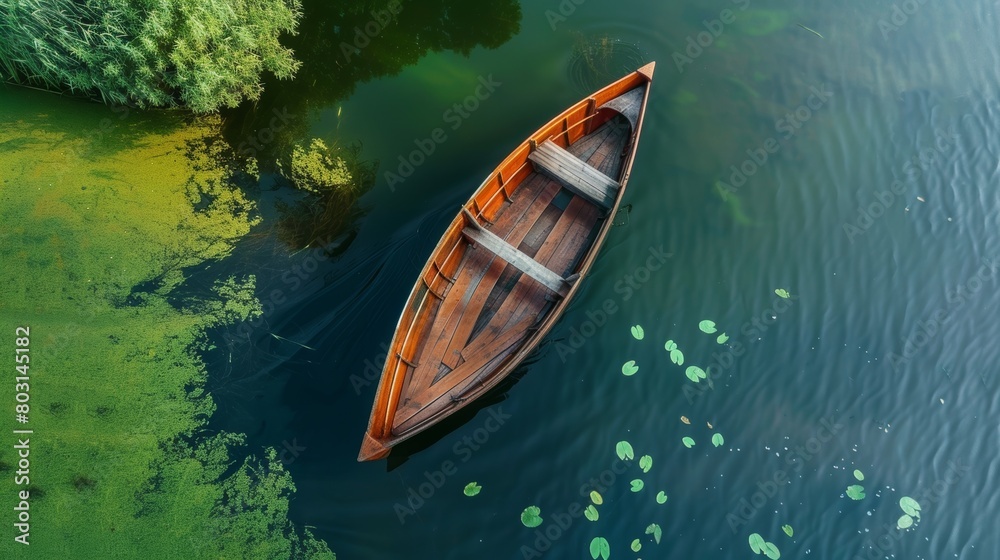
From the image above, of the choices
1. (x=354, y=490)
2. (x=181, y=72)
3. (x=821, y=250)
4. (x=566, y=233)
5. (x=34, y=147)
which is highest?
(x=821, y=250)

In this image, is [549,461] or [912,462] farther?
[912,462]

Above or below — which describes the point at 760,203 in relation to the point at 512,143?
above

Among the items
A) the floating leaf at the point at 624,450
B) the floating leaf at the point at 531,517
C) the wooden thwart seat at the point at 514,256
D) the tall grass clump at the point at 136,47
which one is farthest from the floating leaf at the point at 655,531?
the tall grass clump at the point at 136,47

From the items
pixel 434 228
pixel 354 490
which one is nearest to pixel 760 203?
pixel 434 228

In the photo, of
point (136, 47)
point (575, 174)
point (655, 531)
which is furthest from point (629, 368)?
point (136, 47)

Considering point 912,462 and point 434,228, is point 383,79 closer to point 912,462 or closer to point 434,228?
point 434,228

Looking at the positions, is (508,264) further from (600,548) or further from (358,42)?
(358,42)

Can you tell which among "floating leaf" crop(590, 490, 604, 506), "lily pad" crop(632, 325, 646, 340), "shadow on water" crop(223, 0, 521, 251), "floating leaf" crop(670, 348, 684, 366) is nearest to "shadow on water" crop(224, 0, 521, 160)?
"shadow on water" crop(223, 0, 521, 251)
